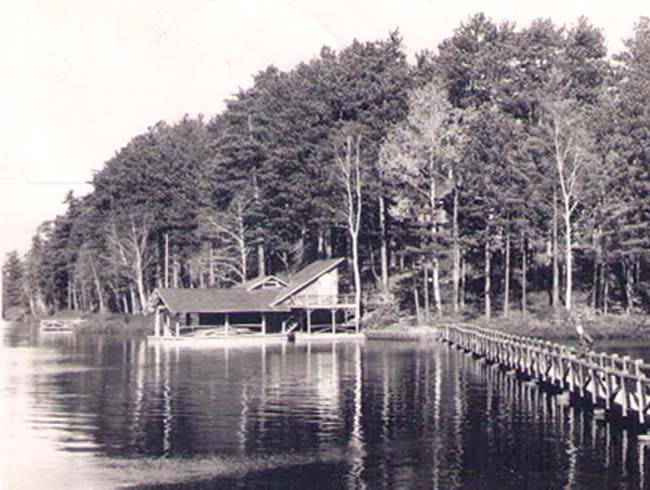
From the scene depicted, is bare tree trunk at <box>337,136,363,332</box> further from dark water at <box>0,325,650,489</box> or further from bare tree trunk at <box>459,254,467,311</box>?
dark water at <box>0,325,650,489</box>

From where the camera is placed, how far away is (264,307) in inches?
3078

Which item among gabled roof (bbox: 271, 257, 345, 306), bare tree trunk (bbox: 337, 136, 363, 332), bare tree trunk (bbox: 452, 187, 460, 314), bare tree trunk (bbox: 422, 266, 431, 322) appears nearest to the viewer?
bare tree trunk (bbox: 452, 187, 460, 314)

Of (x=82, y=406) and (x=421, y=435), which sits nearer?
(x=421, y=435)

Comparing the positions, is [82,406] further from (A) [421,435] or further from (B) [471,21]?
(B) [471,21]

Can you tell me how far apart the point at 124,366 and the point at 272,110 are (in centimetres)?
4836

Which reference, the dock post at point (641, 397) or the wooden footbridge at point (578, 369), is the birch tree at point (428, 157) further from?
the dock post at point (641, 397)

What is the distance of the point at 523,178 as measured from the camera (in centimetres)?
7131

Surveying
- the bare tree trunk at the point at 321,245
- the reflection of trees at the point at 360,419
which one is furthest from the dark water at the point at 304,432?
the bare tree trunk at the point at 321,245

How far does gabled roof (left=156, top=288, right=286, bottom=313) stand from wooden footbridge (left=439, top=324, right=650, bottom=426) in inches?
978

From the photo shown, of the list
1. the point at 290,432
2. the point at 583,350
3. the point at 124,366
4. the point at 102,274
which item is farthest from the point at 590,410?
the point at 102,274

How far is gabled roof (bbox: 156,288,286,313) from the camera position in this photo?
249 feet

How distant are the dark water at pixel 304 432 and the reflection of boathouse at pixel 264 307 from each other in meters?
27.2

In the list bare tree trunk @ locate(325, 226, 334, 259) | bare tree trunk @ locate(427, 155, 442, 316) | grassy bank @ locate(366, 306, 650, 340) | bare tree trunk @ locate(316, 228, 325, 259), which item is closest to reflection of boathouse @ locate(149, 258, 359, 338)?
bare tree trunk @ locate(427, 155, 442, 316)

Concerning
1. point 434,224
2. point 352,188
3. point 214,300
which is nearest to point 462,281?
point 434,224
